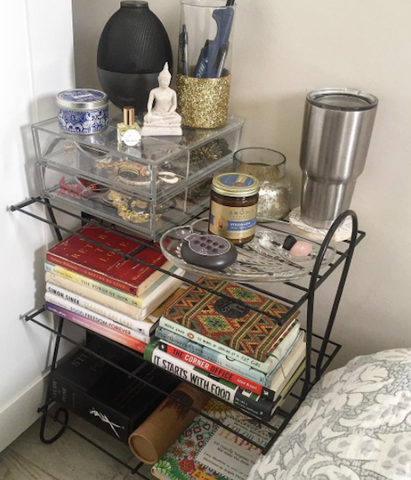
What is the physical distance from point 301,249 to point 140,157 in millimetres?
301

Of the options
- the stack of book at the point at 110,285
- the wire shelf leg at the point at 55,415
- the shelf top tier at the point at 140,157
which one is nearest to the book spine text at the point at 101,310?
the stack of book at the point at 110,285

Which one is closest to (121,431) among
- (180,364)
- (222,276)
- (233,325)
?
(180,364)

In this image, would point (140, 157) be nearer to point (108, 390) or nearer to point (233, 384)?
point (233, 384)

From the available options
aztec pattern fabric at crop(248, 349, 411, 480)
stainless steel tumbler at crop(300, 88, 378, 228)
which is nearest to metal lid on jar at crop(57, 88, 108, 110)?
stainless steel tumbler at crop(300, 88, 378, 228)

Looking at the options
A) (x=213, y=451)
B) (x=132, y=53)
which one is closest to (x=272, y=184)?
(x=132, y=53)

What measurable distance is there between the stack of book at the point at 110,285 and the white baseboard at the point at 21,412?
0.84ft

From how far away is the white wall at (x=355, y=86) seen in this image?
2.82ft

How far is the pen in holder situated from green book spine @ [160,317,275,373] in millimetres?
364

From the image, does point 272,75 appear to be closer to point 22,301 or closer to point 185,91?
point 185,91

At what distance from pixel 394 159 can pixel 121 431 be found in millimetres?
754

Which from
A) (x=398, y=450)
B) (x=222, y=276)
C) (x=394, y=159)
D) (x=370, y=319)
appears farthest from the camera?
(x=370, y=319)

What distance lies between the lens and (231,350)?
0.87m

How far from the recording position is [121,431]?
110cm

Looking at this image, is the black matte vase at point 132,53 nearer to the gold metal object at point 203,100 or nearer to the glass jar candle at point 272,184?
the gold metal object at point 203,100
